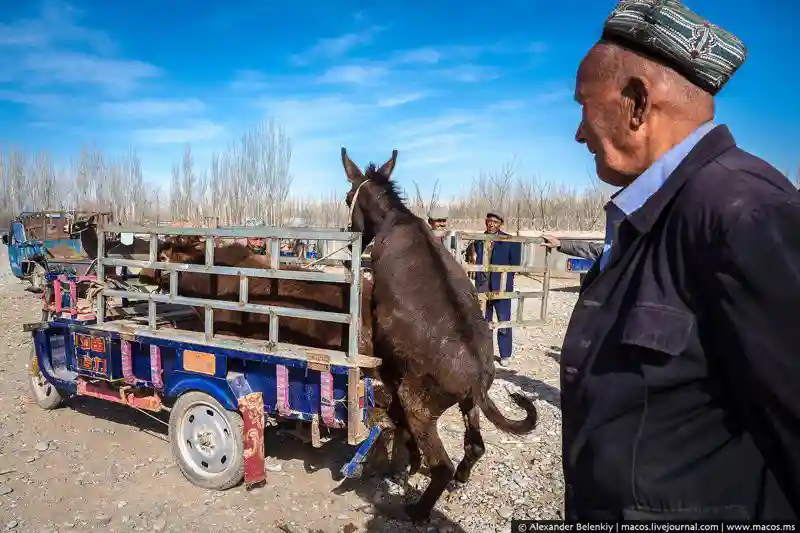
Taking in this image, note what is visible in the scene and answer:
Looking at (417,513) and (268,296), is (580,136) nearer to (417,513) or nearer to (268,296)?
(417,513)

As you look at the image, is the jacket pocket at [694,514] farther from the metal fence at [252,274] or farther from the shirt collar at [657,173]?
the metal fence at [252,274]

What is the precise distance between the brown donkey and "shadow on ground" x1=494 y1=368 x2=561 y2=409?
2.38m

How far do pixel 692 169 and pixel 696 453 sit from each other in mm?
599

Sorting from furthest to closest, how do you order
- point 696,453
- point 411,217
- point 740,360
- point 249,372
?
point 411,217, point 249,372, point 696,453, point 740,360

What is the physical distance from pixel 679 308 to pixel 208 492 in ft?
13.9

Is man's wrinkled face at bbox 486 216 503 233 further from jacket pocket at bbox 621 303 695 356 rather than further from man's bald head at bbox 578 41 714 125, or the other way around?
jacket pocket at bbox 621 303 695 356

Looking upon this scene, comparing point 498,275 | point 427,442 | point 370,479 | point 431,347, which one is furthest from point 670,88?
point 498,275

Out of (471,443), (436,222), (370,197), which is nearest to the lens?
(471,443)

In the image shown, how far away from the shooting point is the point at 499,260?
22.3 feet

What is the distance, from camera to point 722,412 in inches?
40.3

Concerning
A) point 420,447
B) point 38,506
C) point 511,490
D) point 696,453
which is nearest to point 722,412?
point 696,453

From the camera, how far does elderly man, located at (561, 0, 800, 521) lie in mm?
911

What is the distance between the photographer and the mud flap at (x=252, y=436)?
3.92 m

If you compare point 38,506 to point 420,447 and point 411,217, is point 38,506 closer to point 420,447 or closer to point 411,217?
point 420,447
